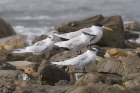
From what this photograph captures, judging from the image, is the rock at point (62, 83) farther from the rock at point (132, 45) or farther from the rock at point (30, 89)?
the rock at point (132, 45)

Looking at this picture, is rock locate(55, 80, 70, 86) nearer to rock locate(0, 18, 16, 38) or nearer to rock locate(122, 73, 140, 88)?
rock locate(122, 73, 140, 88)

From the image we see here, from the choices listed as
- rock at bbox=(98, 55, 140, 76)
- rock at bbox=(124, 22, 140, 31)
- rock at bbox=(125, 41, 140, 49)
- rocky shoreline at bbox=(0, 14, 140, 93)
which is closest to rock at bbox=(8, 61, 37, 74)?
rocky shoreline at bbox=(0, 14, 140, 93)

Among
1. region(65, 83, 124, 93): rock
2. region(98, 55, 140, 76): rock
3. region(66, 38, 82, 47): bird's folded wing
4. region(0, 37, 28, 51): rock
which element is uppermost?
region(65, 83, 124, 93): rock

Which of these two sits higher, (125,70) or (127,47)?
(125,70)

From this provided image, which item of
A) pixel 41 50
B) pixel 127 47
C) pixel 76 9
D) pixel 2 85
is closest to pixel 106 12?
pixel 76 9

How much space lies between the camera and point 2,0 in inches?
1176

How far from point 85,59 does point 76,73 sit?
0.33 meters

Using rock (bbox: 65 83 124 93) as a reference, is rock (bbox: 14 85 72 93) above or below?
below

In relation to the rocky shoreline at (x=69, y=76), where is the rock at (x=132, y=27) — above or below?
below

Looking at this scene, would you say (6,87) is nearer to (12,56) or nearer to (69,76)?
(69,76)

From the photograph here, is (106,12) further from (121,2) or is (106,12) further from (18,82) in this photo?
(18,82)

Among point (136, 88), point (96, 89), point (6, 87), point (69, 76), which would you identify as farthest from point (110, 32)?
point (96, 89)

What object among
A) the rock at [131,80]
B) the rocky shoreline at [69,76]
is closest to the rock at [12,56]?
the rocky shoreline at [69,76]

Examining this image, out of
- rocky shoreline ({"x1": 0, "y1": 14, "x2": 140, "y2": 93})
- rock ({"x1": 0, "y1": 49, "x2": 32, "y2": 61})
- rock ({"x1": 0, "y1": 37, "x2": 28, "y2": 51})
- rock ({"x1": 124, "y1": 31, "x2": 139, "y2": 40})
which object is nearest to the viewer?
rocky shoreline ({"x1": 0, "y1": 14, "x2": 140, "y2": 93})
